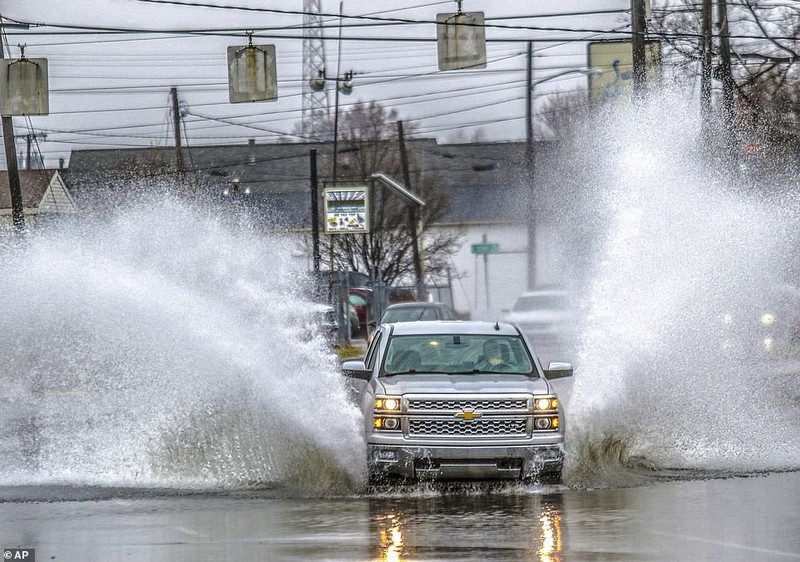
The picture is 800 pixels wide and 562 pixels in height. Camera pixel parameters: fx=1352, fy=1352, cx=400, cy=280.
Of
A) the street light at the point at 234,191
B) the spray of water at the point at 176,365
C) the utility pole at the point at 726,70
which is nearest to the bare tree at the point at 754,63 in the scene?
the utility pole at the point at 726,70

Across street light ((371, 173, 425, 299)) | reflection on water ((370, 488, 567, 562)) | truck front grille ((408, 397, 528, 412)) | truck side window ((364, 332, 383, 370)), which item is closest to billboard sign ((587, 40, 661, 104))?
street light ((371, 173, 425, 299))

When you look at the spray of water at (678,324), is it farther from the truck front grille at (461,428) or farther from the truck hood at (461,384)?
the truck front grille at (461,428)

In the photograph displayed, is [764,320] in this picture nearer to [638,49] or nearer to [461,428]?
[638,49]

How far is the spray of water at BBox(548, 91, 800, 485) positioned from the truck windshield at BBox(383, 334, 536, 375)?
1.14 metres

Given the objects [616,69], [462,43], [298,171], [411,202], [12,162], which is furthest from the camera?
[298,171]

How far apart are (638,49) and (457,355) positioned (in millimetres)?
12219

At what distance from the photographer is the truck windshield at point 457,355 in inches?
485

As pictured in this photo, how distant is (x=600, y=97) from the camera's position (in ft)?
118

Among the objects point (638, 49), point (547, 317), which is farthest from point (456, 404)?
point (547, 317)

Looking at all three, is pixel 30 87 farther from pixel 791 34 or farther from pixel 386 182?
pixel 386 182

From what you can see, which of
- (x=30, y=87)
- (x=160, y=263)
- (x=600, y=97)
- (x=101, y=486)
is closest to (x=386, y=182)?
(x=600, y=97)

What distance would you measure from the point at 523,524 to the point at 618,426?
442cm

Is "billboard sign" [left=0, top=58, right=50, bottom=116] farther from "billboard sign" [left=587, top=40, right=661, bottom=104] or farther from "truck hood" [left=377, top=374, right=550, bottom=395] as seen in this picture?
"billboard sign" [left=587, top=40, right=661, bottom=104]

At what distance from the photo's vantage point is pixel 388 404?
11367 millimetres
